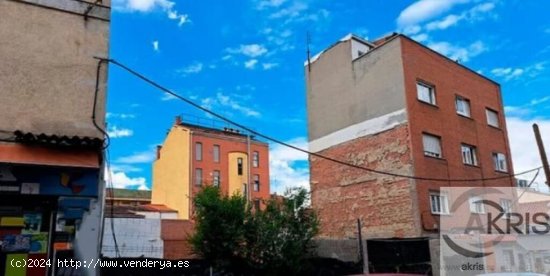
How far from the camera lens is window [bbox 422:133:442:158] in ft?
65.6

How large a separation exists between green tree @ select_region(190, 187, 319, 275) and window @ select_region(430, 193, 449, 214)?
6.88m

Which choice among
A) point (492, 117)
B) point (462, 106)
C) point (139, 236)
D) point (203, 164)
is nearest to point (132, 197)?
point (203, 164)

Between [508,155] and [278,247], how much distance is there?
53.5 ft

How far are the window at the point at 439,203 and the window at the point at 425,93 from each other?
13.8ft

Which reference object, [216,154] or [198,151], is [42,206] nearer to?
[198,151]

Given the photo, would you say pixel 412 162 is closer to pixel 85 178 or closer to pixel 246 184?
pixel 85 178

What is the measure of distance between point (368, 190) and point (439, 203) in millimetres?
2963

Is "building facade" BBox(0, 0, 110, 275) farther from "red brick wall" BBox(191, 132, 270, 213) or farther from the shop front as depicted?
"red brick wall" BBox(191, 132, 270, 213)

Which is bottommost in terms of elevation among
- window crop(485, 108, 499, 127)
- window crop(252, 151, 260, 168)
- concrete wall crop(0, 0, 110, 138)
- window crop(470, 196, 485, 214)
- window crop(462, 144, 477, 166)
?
window crop(470, 196, 485, 214)

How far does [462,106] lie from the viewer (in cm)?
2270

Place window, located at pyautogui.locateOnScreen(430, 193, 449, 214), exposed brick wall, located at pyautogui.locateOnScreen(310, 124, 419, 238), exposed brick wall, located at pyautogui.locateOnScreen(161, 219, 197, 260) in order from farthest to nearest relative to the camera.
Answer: exposed brick wall, located at pyautogui.locateOnScreen(161, 219, 197, 260)
window, located at pyautogui.locateOnScreen(430, 193, 449, 214)
exposed brick wall, located at pyautogui.locateOnScreen(310, 124, 419, 238)

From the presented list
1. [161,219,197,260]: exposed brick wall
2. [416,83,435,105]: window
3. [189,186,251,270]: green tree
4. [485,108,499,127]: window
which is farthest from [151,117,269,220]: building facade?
[189,186,251,270]: green tree

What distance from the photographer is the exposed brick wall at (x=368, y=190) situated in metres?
18.8

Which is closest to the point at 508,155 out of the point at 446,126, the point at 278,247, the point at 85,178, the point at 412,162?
the point at 446,126
